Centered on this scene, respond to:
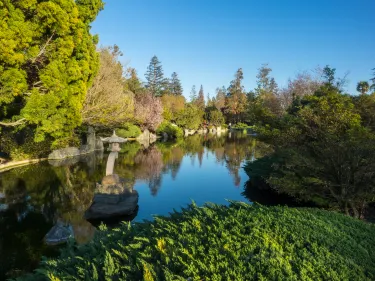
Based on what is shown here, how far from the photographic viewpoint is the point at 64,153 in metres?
19.0

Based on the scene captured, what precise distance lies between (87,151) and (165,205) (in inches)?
519

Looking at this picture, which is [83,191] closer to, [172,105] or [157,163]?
[157,163]

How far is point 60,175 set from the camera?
46.8 feet

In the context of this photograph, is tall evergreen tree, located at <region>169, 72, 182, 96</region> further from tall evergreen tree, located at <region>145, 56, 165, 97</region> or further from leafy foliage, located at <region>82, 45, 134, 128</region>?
leafy foliage, located at <region>82, 45, 134, 128</region>

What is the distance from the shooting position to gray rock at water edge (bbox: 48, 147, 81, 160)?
18.2 meters

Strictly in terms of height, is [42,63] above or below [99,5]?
below

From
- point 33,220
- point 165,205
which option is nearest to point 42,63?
point 33,220

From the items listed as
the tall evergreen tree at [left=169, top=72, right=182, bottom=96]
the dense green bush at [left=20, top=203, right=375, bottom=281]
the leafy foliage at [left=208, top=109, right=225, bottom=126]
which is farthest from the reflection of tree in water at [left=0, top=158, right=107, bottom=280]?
the tall evergreen tree at [left=169, top=72, right=182, bottom=96]

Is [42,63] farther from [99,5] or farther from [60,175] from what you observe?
[60,175]

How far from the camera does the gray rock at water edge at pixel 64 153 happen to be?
18.2 meters

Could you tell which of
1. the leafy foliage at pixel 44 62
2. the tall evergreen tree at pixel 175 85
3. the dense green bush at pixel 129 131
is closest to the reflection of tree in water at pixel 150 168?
the leafy foliage at pixel 44 62

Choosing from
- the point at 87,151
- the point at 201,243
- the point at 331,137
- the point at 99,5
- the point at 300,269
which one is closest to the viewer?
the point at 300,269

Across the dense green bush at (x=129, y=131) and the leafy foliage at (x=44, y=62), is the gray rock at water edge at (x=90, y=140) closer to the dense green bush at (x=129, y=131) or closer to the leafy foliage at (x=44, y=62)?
the dense green bush at (x=129, y=131)

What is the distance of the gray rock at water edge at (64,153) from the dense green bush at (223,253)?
667 inches
